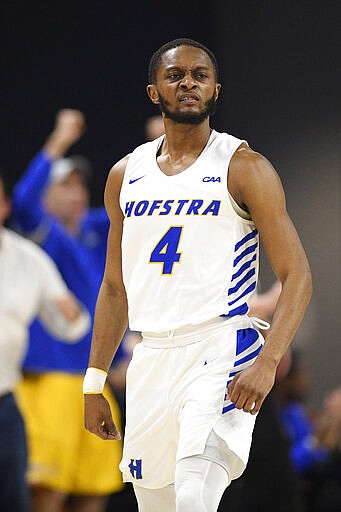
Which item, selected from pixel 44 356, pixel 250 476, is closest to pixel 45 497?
pixel 44 356

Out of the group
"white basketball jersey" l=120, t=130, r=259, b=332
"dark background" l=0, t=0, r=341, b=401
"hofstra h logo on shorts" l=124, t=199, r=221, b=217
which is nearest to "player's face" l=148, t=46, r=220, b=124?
"white basketball jersey" l=120, t=130, r=259, b=332

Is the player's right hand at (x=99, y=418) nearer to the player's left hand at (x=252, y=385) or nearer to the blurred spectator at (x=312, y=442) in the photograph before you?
the player's left hand at (x=252, y=385)

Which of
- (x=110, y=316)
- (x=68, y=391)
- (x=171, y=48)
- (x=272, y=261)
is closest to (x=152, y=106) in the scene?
(x=68, y=391)

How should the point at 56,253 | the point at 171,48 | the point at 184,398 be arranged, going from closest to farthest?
the point at 184,398 < the point at 171,48 < the point at 56,253

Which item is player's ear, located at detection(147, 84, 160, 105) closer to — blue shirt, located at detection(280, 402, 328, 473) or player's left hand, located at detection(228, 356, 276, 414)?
player's left hand, located at detection(228, 356, 276, 414)

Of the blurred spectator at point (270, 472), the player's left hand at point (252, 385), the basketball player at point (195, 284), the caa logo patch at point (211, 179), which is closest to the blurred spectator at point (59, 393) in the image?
the blurred spectator at point (270, 472)

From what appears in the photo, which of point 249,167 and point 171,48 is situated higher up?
point 171,48

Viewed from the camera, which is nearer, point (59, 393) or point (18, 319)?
point (18, 319)

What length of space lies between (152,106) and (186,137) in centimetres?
485

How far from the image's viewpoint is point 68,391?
629 cm

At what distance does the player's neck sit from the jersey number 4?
0.92 ft

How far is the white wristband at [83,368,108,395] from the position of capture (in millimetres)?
3506

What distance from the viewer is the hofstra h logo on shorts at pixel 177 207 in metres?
3.21

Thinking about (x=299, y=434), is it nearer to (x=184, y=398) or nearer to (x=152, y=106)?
(x=152, y=106)
